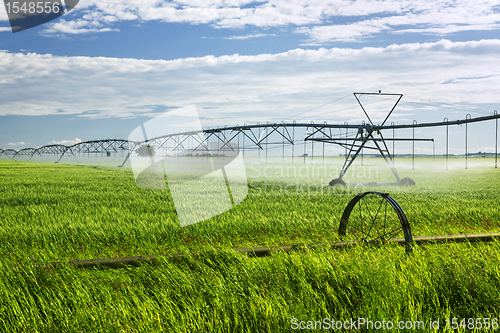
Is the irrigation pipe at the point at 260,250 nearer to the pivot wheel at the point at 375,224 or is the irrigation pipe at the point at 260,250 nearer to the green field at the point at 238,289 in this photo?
the green field at the point at 238,289

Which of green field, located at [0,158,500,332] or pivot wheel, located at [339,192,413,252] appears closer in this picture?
green field, located at [0,158,500,332]

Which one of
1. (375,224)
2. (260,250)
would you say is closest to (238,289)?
(260,250)

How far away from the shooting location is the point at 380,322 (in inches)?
133

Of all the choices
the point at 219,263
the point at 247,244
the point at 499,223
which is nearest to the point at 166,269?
the point at 219,263

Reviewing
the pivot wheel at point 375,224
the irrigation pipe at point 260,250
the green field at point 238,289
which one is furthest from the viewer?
the pivot wheel at point 375,224

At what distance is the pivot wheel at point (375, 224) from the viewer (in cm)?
540

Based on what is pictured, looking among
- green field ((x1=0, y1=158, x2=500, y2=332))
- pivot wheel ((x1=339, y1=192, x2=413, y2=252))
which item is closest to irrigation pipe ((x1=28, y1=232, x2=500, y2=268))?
green field ((x1=0, y1=158, x2=500, y2=332))

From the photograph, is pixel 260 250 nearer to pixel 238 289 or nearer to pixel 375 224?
pixel 238 289

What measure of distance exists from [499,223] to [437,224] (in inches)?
83.9

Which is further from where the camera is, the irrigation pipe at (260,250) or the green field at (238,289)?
the irrigation pipe at (260,250)

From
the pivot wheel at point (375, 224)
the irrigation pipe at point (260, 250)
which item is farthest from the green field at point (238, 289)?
the pivot wheel at point (375, 224)

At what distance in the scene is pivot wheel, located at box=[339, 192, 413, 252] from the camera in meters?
5.40

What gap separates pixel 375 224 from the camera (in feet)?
28.7

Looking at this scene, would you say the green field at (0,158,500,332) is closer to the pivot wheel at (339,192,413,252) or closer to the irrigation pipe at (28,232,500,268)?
the irrigation pipe at (28,232,500,268)
